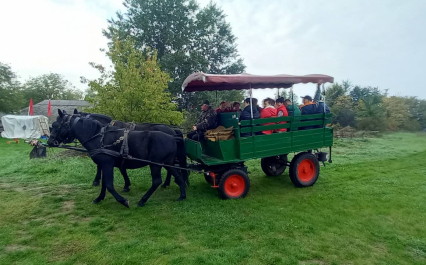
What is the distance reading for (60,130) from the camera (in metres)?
5.56

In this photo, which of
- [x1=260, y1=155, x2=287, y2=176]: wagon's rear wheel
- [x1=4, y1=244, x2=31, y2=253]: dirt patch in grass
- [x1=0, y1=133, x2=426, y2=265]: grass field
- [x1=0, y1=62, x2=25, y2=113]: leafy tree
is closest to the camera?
[x1=0, y1=133, x2=426, y2=265]: grass field

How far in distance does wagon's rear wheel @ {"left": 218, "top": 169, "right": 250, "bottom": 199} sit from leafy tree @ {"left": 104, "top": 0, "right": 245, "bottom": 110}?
1394 cm

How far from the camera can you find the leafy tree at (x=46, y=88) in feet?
135

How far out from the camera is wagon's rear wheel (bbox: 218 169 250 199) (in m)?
5.94

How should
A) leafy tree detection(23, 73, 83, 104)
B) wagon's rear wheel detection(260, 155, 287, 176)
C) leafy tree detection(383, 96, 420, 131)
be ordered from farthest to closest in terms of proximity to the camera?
1. leafy tree detection(23, 73, 83, 104)
2. leafy tree detection(383, 96, 420, 131)
3. wagon's rear wheel detection(260, 155, 287, 176)

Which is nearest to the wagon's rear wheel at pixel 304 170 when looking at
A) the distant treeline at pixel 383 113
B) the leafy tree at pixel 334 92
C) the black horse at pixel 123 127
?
the black horse at pixel 123 127

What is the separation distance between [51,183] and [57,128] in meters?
2.59

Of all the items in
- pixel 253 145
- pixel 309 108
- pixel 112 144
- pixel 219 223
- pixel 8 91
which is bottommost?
pixel 219 223

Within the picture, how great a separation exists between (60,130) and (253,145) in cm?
395

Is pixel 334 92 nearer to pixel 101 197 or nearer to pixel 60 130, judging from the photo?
pixel 101 197

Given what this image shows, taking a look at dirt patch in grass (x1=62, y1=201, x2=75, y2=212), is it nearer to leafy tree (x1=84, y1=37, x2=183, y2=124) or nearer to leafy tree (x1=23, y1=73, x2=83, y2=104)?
leafy tree (x1=84, y1=37, x2=183, y2=124)

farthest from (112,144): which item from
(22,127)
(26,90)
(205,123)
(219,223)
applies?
(26,90)

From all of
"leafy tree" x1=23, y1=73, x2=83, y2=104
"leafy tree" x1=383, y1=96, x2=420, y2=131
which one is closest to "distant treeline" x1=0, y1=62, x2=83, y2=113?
"leafy tree" x1=23, y1=73, x2=83, y2=104

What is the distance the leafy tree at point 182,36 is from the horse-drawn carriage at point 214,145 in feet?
43.0
